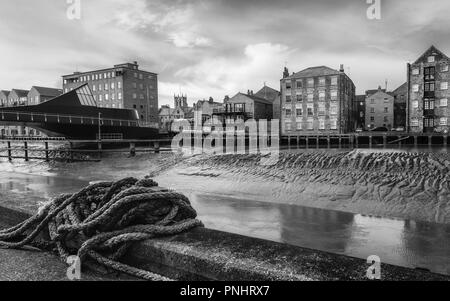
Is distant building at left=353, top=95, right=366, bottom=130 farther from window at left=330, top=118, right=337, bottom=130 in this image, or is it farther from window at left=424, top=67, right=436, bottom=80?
window at left=424, top=67, right=436, bottom=80

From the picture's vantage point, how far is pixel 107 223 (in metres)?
2.74

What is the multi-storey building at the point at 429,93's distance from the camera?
186 ft

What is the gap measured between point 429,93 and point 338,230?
61770 mm

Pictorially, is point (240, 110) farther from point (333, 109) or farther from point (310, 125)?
point (333, 109)

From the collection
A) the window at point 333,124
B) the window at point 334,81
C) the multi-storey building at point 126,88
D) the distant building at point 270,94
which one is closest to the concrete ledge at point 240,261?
the window at point 333,124

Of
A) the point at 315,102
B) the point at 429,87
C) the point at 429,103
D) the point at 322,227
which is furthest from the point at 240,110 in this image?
the point at 322,227

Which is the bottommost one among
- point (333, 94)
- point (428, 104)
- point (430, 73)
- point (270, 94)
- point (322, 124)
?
point (322, 124)

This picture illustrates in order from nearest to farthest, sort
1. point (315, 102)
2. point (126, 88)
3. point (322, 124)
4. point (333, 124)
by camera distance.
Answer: point (333, 124)
point (322, 124)
point (315, 102)
point (126, 88)

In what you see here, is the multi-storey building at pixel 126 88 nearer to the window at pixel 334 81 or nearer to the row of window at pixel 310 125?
the row of window at pixel 310 125

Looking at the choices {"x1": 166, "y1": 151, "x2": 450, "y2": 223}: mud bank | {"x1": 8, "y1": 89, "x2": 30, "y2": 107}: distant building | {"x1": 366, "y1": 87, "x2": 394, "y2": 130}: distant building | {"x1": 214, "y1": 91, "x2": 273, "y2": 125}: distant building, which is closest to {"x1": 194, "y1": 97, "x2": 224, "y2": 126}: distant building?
{"x1": 214, "y1": 91, "x2": 273, "y2": 125}: distant building

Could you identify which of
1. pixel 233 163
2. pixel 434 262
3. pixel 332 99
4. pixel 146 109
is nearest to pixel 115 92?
pixel 146 109

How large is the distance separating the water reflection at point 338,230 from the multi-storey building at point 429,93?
57.7m
